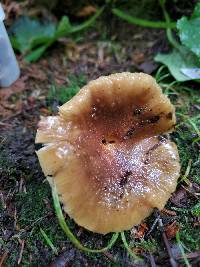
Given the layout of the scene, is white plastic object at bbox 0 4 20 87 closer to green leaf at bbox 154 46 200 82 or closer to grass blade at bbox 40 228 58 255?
green leaf at bbox 154 46 200 82

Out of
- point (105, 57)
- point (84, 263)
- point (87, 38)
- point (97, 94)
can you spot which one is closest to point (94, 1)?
point (87, 38)

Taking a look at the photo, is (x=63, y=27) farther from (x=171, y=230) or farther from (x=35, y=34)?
(x=171, y=230)

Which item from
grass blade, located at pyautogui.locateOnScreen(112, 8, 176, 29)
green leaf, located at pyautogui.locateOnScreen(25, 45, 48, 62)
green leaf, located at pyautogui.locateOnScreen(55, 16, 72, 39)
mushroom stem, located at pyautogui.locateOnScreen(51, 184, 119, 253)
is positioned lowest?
mushroom stem, located at pyautogui.locateOnScreen(51, 184, 119, 253)

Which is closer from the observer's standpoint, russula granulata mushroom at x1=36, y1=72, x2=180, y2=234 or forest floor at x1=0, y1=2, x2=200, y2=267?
russula granulata mushroom at x1=36, y1=72, x2=180, y2=234

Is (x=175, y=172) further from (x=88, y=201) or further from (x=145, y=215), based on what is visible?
(x=88, y=201)

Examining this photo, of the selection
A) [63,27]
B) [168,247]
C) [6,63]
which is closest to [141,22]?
[63,27]

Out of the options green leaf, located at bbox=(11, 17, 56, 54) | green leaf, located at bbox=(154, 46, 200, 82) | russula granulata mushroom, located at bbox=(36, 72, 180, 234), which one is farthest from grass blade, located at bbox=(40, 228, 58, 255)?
green leaf, located at bbox=(11, 17, 56, 54)

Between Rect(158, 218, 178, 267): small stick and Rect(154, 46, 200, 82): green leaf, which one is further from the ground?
Rect(154, 46, 200, 82): green leaf
